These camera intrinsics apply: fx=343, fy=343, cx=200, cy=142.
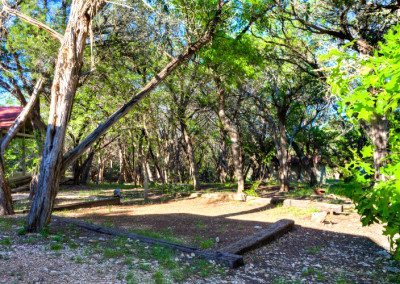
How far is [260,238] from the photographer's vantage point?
7.11 metres

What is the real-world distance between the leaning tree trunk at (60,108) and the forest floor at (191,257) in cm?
59

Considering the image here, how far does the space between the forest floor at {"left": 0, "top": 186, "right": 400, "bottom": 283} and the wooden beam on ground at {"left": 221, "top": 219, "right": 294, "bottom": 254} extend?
167 mm

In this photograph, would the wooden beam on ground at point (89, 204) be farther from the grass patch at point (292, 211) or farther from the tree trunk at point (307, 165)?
the tree trunk at point (307, 165)

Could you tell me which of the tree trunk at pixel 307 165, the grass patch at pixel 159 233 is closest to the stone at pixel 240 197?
the grass patch at pixel 159 233

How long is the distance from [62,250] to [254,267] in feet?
10.8

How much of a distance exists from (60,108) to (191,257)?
4044 mm

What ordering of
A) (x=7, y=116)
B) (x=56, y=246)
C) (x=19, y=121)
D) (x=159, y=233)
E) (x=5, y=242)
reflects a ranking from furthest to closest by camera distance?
(x=7, y=116) → (x=19, y=121) → (x=159, y=233) → (x=5, y=242) → (x=56, y=246)

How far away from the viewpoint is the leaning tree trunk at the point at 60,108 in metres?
7.05

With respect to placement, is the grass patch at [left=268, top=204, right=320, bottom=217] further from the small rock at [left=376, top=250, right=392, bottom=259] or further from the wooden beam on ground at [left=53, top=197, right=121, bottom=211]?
the wooden beam on ground at [left=53, top=197, right=121, bottom=211]

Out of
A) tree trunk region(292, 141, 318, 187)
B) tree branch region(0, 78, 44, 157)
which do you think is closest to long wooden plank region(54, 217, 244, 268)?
tree branch region(0, 78, 44, 157)

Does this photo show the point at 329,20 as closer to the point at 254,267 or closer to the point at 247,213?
the point at 247,213

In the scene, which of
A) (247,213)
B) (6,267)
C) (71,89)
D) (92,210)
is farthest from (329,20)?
(6,267)

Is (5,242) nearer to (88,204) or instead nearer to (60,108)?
(60,108)

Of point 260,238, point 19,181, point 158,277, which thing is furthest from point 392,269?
point 19,181
